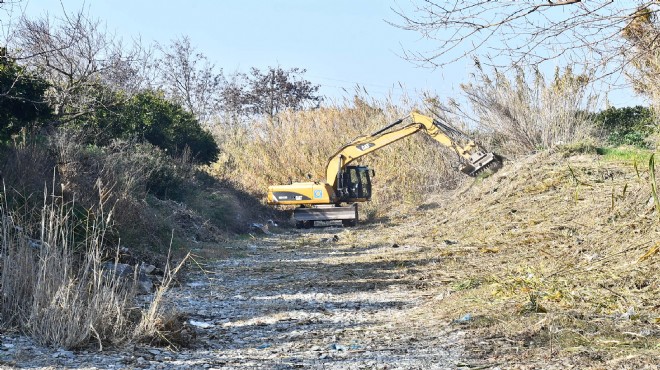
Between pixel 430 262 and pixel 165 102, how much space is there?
15.4 m

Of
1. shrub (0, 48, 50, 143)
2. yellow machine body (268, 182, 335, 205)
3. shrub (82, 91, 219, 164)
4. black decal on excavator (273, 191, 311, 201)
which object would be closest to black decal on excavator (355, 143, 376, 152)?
yellow machine body (268, 182, 335, 205)

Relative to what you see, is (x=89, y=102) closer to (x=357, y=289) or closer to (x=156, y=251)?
(x=156, y=251)

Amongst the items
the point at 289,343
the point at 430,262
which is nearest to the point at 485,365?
the point at 289,343

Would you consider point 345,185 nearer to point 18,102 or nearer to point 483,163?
point 483,163

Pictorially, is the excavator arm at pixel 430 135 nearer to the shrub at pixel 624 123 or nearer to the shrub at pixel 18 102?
the shrub at pixel 624 123

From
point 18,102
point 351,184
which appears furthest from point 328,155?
point 18,102

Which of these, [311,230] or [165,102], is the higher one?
[165,102]

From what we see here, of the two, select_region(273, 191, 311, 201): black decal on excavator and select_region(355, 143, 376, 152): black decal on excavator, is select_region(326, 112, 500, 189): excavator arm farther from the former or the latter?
select_region(273, 191, 311, 201): black decal on excavator

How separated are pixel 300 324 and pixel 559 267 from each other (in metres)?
3.07

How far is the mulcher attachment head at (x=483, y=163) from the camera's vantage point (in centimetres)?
1955

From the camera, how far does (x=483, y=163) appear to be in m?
19.6

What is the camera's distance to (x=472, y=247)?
37.4ft

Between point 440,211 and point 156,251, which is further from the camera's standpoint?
point 440,211

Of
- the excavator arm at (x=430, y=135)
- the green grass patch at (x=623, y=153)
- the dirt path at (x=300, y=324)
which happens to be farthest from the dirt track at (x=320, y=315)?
the excavator arm at (x=430, y=135)
